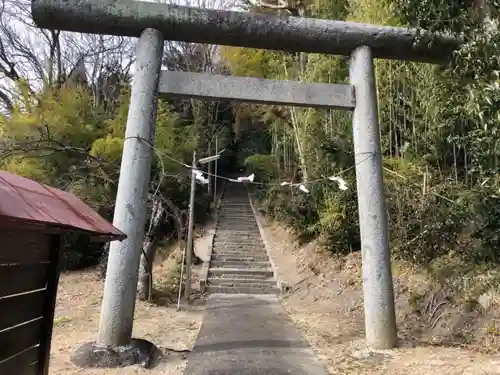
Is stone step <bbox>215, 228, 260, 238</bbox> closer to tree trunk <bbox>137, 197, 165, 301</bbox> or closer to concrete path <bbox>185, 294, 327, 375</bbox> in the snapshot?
tree trunk <bbox>137, 197, 165, 301</bbox>

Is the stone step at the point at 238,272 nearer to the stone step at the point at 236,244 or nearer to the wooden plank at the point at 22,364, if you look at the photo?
the stone step at the point at 236,244

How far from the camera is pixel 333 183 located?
9586 millimetres

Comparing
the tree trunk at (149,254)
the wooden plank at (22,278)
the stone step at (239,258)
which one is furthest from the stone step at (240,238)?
the wooden plank at (22,278)

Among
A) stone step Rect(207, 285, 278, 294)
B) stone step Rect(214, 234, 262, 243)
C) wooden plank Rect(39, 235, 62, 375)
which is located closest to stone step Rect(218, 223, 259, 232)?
stone step Rect(214, 234, 262, 243)

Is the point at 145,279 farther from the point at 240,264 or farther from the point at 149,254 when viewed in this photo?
the point at 240,264

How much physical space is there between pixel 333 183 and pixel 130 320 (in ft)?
19.8

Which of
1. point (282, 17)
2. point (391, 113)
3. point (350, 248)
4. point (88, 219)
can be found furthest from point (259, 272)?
point (88, 219)

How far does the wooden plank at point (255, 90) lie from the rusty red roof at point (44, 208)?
2.76m

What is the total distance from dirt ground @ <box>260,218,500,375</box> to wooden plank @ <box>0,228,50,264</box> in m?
3.04

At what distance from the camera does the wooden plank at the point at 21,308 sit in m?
2.21

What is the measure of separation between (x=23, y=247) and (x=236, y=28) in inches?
151

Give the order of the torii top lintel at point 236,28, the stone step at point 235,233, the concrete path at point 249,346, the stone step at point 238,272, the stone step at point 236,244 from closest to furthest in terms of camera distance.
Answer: the concrete path at point 249,346, the torii top lintel at point 236,28, the stone step at point 238,272, the stone step at point 236,244, the stone step at point 235,233

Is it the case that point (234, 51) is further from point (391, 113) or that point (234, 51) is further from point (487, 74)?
point (487, 74)

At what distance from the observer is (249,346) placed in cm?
521
